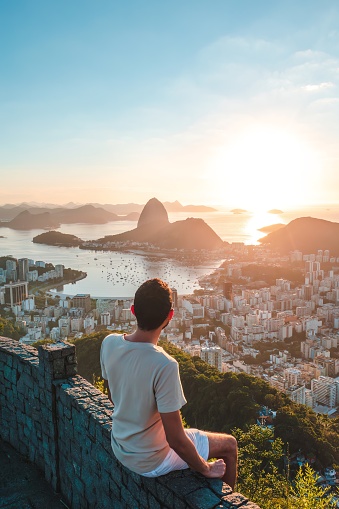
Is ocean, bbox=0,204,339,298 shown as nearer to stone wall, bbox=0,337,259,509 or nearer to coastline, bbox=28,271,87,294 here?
coastline, bbox=28,271,87,294

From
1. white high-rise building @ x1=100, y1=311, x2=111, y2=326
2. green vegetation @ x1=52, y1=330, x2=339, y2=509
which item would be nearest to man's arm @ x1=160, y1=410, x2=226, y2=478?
green vegetation @ x1=52, y1=330, x2=339, y2=509

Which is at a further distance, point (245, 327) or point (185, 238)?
point (185, 238)

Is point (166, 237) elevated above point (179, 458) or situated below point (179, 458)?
above

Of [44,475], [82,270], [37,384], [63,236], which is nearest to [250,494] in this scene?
[44,475]

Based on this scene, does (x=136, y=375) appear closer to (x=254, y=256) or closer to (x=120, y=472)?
(x=120, y=472)

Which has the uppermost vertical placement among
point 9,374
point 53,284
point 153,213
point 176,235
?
point 153,213

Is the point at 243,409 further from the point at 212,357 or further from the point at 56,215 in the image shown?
the point at 56,215

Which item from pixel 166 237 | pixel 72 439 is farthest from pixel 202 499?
pixel 166 237
